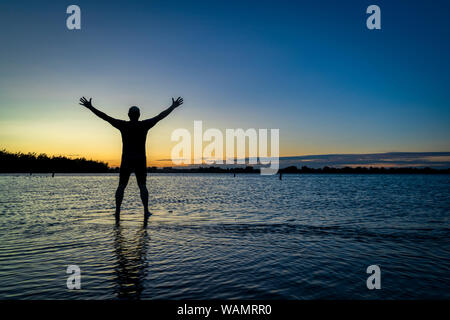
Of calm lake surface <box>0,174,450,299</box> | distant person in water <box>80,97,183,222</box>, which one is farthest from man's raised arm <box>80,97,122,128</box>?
calm lake surface <box>0,174,450,299</box>

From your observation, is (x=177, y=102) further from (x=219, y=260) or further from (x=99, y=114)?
(x=219, y=260)

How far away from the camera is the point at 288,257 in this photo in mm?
4934

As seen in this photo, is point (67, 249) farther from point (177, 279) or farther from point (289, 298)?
point (289, 298)

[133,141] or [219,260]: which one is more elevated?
[133,141]

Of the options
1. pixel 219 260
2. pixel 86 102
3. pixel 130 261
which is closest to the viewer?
pixel 130 261

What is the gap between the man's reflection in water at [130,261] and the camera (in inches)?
132

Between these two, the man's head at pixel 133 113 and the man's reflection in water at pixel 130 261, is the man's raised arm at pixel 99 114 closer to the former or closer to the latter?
the man's head at pixel 133 113

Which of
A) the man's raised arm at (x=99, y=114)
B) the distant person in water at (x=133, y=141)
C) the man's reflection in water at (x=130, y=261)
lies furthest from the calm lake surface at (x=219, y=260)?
the man's raised arm at (x=99, y=114)

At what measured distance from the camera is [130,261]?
4484mm

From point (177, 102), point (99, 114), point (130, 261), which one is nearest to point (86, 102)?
point (99, 114)
